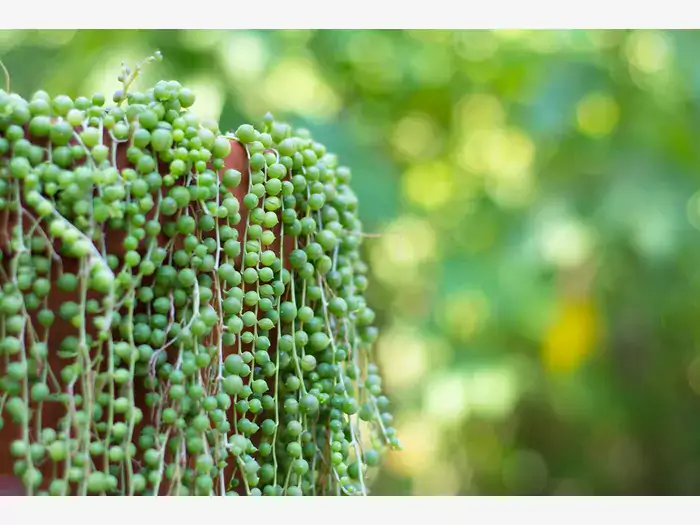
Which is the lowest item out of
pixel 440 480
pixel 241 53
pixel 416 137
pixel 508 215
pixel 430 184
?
pixel 440 480

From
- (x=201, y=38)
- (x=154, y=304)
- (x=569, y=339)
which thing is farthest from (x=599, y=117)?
(x=154, y=304)

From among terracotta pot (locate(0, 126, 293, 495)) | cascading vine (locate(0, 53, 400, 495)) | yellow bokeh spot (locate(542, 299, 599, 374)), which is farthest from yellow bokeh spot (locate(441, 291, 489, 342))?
terracotta pot (locate(0, 126, 293, 495))

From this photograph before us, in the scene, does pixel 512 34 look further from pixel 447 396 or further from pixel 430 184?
pixel 447 396

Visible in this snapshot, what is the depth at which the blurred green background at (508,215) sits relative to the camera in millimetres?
1773

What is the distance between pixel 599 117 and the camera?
1.95m

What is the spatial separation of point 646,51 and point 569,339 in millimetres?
823

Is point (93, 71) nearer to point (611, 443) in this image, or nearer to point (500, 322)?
point (500, 322)

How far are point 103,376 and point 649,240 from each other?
5.09 ft

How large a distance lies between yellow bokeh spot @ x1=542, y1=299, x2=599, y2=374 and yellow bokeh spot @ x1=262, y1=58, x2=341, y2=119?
0.88 metres

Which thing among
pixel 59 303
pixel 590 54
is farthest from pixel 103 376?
pixel 590 54

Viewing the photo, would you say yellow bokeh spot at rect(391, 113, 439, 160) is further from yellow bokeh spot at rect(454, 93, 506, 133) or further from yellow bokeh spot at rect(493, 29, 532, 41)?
yellow bokeh spot at rect(493, 29, 532, 41)

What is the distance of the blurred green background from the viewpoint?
69.8 inches

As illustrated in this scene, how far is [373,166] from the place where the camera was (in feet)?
→ 5.84

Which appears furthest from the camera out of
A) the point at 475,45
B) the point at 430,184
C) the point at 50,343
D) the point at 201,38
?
the point at 430,184
